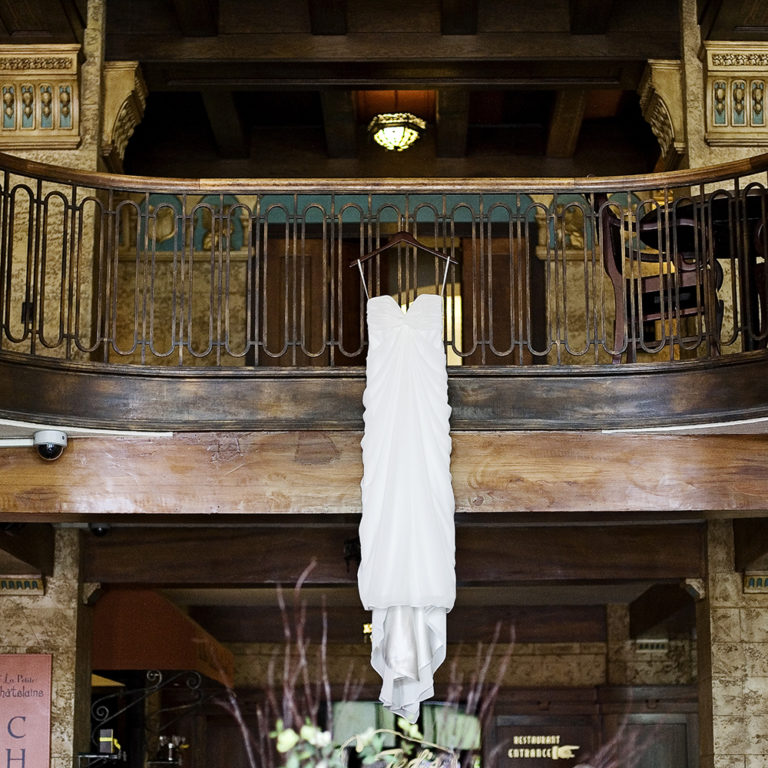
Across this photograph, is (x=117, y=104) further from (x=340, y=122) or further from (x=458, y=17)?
(x=458, y=17)

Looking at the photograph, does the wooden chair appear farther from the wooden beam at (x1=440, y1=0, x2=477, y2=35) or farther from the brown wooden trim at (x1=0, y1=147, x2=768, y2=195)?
the wooden beam at (x1=440, y1=0, x2=477, y2=35)

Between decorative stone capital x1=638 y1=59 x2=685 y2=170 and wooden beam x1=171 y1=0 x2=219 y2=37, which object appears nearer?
wooden beam x1=171 y1=0 x2=219 y2=37

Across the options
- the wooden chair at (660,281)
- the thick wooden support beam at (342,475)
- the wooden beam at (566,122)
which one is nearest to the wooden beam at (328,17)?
the wooden beam at (566,122)

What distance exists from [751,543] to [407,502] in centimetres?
294

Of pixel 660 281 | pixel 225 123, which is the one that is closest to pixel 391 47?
pixel 225 123

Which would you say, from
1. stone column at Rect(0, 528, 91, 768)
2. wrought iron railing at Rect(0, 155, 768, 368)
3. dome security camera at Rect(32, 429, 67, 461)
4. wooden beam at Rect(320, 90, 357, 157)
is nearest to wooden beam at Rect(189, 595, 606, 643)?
wrought iron railing at Rect(0, 155, 768, 368)

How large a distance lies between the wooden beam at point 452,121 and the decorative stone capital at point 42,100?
2.38m

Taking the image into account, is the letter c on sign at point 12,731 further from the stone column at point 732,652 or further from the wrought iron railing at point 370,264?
the stone column at point 732,652

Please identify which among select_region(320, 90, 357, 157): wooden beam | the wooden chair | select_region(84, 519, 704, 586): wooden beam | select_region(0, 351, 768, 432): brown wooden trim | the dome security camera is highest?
select_region(320, 90, 357, 157): wooden beam

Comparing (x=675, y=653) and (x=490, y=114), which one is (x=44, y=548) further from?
(x=675, y=653)

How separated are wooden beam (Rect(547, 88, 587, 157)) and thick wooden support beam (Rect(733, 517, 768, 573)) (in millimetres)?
3047

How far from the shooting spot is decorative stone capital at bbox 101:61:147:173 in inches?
304

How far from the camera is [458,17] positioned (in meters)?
7.61

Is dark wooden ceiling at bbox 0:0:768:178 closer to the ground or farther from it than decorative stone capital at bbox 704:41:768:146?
farther from it
